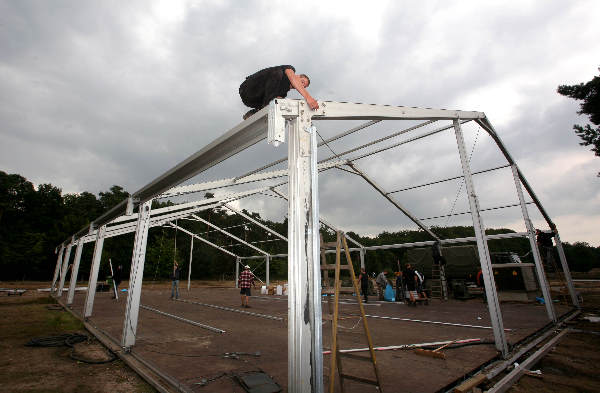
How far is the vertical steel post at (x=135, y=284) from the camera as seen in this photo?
4082 mm

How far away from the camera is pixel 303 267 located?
2113 millimetres

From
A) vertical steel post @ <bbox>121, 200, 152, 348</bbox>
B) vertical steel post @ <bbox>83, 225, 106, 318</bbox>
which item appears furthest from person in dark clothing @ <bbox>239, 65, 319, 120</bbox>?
vertical steel post @ <bbox>83, 225, 106, 318</bbox>

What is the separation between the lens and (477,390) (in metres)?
2.75

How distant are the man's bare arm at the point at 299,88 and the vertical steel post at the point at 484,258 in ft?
12.0

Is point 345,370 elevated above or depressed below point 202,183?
below

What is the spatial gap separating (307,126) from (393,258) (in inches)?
2393

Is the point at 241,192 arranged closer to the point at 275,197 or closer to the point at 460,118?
the point at 275,197

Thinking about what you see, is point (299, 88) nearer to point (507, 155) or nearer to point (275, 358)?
point (275, 358)

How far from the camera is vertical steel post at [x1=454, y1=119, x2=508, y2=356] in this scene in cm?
385

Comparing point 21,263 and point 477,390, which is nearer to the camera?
point 477,390

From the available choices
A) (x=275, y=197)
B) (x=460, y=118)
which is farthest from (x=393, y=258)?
(x=460, y=118)

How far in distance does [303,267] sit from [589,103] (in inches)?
582

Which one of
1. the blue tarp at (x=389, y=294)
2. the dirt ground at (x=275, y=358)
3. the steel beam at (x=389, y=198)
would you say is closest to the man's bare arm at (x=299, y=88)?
the dirt ground at (x=275, y=358)

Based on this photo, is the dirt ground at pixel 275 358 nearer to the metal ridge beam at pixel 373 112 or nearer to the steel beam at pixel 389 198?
the metal ridge beam at pixel 373 112
